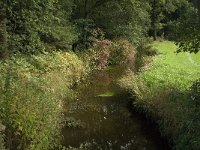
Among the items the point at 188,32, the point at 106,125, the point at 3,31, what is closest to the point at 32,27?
the point at 3,31

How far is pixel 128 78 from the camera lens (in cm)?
2108

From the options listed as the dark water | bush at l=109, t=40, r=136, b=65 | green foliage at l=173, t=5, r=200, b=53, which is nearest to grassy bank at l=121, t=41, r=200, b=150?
the dark water

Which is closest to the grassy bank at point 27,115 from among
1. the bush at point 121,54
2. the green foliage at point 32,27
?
the green foliage at point 32,27

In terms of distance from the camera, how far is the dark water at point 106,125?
14.2m

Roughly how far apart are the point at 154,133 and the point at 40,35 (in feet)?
40.2

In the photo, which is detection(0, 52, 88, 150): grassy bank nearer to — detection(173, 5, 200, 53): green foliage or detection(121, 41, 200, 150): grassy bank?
detection(121, 41, 200, 150): grassy bank

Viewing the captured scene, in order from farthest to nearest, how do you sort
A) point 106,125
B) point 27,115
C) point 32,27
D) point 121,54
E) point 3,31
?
point 121,54, point 32,27, point 3,31, point 106,125, point 27,115

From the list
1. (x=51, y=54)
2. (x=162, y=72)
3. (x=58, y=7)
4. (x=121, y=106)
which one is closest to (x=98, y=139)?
(x=121, y=106)

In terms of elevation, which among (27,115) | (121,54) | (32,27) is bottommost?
(121,54)

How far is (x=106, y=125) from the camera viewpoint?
16.3 metres

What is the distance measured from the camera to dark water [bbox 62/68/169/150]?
46.6ft

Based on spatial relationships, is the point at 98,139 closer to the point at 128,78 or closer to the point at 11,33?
the point at 128,78

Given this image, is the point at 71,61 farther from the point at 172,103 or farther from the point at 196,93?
the point at 196,93

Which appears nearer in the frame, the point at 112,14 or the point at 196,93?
the point at 196,93
